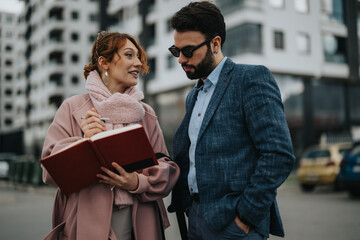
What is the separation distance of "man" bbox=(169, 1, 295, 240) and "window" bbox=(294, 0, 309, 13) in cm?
2526

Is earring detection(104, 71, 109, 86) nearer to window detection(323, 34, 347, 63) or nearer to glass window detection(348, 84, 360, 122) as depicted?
window detection(323, 34, 347, 63)

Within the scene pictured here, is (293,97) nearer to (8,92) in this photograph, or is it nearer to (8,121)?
(8,121)

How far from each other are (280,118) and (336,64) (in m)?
27.4

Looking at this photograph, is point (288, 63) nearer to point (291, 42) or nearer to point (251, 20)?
point (291, 42)

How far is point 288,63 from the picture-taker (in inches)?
977

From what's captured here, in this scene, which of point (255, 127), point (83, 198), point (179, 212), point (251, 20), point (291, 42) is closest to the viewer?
point (255, 127)

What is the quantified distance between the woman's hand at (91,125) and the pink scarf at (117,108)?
124 mm

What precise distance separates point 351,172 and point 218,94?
9.75 m

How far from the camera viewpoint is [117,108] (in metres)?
2.46

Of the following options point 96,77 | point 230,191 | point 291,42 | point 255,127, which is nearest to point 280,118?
point 255,127

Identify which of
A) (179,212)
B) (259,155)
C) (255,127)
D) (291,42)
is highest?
(291,42)

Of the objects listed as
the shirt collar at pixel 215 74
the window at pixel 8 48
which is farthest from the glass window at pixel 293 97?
the window at pixel 8 48

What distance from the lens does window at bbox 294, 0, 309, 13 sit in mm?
25647

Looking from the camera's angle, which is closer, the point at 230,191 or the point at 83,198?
the point at 230,191
